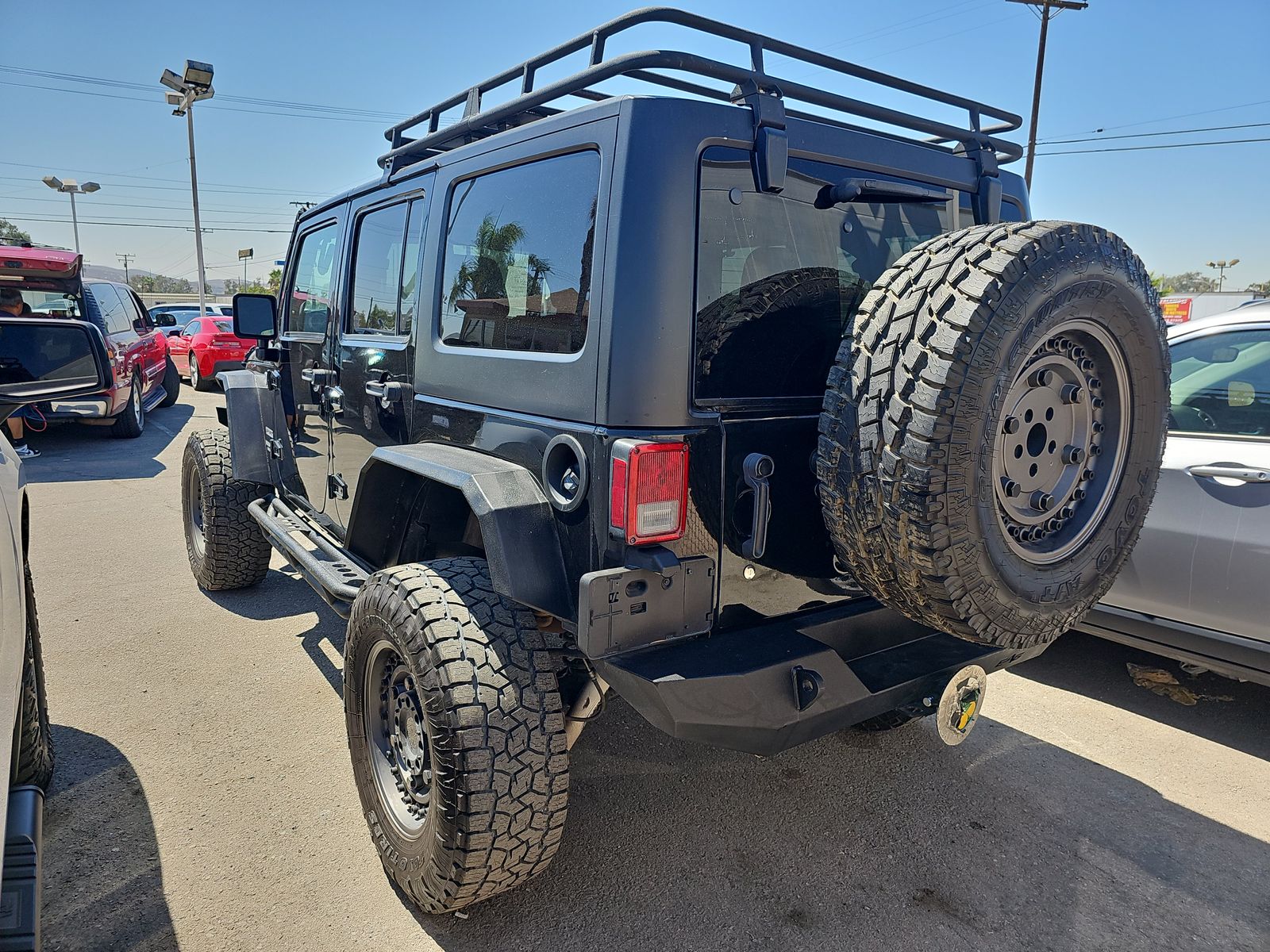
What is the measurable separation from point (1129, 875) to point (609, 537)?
6.88ft

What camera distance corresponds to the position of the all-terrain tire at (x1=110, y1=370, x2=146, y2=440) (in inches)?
395

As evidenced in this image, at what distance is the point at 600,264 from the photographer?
2.04 m

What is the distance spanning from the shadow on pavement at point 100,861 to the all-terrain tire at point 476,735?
728mm

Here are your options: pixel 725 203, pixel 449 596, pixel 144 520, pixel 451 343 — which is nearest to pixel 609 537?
pixel 449 596

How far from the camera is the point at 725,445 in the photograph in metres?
2.11

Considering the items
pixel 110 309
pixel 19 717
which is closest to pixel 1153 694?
pixel 19 717

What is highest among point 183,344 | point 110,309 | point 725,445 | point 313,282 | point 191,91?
point 191,91

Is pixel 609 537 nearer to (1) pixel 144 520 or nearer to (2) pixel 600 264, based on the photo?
(2) pixel 600 264

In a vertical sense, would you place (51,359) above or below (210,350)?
above

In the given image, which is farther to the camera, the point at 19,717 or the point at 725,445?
the point at 19,717

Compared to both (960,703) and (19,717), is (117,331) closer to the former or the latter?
(19,717)

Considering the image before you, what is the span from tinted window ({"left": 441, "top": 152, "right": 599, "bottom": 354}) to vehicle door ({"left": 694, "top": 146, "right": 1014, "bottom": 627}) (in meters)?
0.33

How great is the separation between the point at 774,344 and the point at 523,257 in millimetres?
775

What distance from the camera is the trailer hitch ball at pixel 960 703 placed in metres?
2.38
